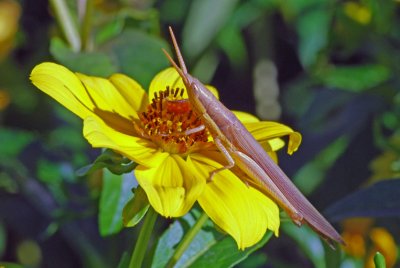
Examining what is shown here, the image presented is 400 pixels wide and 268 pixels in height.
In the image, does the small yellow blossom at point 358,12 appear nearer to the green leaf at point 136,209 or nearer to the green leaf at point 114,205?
the green leaf at point 114,205

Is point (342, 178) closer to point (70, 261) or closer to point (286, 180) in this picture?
point (70, 261)

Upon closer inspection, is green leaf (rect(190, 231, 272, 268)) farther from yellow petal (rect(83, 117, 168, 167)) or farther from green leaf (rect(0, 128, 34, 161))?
green leaf (rect(0, 128, 34, 161))

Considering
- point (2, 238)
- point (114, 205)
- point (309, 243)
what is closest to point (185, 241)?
point (114, 205)

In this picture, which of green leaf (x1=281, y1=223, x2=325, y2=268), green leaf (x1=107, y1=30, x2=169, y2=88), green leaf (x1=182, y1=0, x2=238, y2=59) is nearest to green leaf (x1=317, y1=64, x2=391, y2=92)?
green leaf (x1=182, y1=0, x2=238, y2=59)

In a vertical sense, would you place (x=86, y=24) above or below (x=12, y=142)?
above

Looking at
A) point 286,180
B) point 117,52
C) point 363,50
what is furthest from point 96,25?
point 286,180

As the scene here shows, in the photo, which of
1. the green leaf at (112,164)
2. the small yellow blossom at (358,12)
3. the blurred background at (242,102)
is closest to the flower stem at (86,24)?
the blurred background at (242,102)

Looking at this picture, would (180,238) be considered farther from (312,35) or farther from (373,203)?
(312,35)
